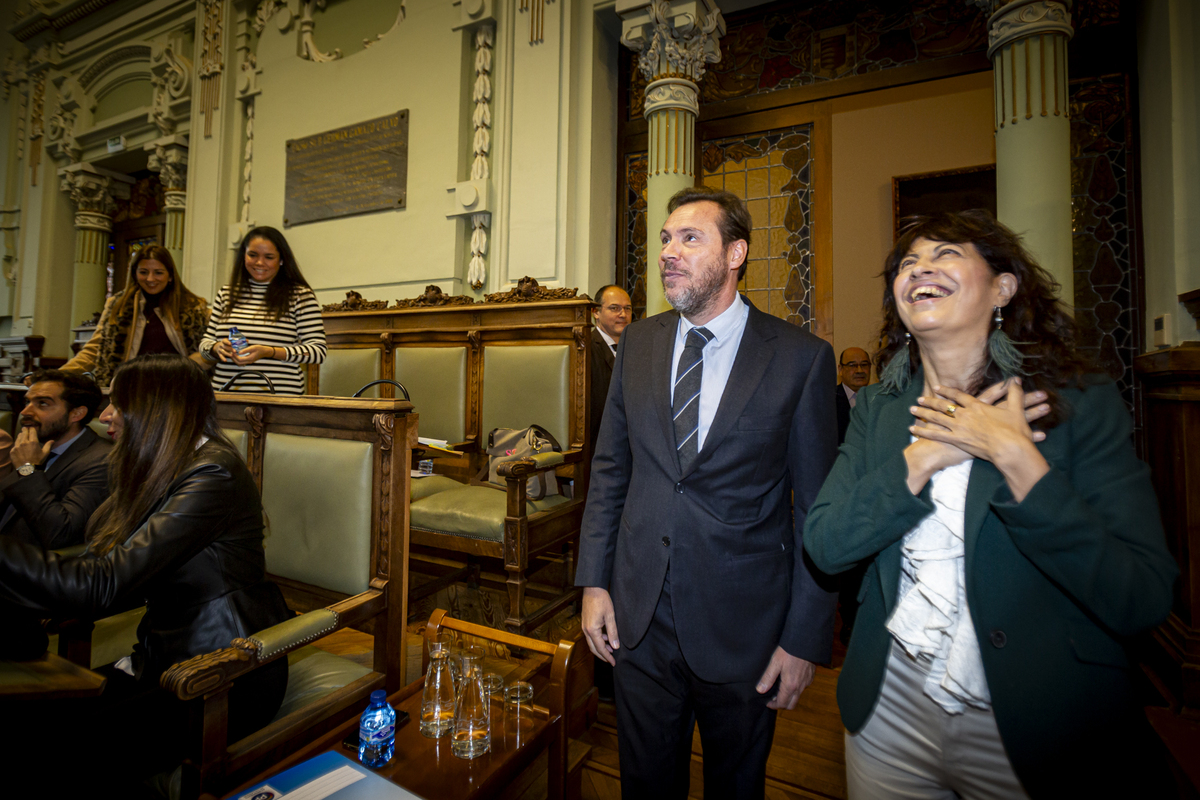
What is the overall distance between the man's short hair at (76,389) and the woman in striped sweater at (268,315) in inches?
16.2

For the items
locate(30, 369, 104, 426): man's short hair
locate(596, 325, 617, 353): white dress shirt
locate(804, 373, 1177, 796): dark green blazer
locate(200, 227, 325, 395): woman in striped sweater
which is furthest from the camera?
locate(596, 325, 617, 353): white dress shirt

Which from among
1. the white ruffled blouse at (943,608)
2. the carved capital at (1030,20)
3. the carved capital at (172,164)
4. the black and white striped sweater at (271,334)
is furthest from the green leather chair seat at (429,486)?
the carved capital at (172,164)

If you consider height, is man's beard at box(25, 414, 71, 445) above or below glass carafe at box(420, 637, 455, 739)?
above

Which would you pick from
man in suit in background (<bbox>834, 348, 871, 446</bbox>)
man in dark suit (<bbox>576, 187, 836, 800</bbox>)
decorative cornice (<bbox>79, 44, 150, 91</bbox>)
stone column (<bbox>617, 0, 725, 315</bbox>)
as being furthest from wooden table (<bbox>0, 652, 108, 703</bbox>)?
decorative cornice (<bbox>79, 44, 150, 91</bbox>)

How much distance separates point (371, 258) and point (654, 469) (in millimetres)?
4041

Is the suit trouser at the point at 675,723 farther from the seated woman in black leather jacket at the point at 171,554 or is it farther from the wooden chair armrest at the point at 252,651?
the seated woman in black leather jacket at the point at 171,554

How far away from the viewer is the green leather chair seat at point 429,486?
2.68 metres

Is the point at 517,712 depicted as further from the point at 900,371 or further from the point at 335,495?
the point at 900,371

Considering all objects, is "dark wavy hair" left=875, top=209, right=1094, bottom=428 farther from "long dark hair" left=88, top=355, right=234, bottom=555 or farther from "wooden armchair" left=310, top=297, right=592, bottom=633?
"wooden armchair" left=310, top=297, right=592, bottom=633

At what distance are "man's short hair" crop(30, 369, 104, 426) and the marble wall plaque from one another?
8.65 feet

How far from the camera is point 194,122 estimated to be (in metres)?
5.55

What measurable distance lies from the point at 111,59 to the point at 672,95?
7092 millimetres

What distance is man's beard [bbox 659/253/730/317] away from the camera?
48.1 inches

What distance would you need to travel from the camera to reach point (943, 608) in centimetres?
87
